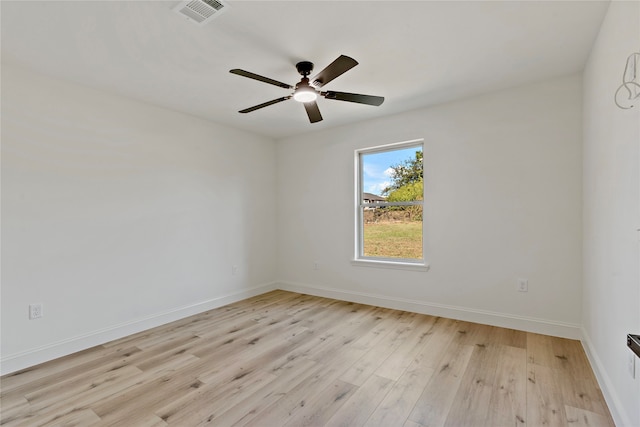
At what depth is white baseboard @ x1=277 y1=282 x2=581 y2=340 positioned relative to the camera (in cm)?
285

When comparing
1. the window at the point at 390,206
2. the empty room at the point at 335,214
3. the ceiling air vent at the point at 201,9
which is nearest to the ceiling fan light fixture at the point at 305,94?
the empty room at the point at 335,214

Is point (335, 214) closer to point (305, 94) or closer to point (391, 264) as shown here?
point (391, 264)

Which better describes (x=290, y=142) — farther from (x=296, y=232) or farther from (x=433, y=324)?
(x=433, y=324)

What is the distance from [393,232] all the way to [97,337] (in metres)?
3.42

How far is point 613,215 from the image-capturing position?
1.79 m

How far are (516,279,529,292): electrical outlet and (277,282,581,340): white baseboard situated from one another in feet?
0.91

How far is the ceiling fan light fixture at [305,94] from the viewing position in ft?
7.68

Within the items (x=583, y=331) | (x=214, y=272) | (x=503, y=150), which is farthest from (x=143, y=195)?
(x=583, y=331)

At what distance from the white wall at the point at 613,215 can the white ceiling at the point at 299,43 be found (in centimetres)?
33

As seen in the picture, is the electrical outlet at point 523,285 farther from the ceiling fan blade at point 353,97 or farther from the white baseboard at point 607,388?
the ceiling fan blade at point 353,97

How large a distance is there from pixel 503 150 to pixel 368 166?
165 cm

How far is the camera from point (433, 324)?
10.7ft

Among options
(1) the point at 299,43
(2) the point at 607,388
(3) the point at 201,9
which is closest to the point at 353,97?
(1) the point at 299,43

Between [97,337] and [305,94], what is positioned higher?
[305,94]
